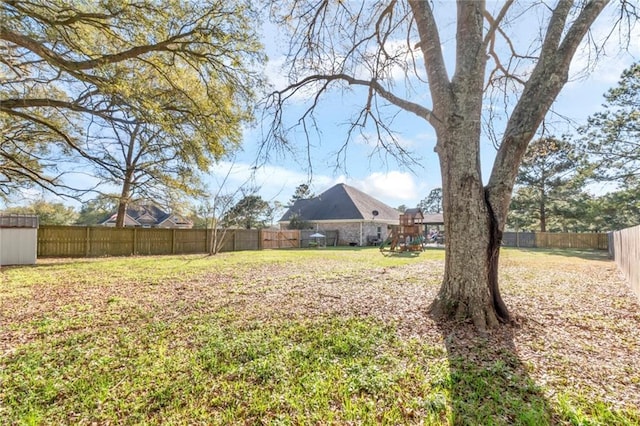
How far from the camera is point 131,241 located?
15359 mm

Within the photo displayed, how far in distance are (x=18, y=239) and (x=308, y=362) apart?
1335cm

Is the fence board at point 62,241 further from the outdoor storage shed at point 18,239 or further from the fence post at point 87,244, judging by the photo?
the outdoor storage shed at point 18,239

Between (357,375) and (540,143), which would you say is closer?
(357,375)

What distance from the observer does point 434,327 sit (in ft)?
13.5

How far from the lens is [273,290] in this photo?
21.6ft

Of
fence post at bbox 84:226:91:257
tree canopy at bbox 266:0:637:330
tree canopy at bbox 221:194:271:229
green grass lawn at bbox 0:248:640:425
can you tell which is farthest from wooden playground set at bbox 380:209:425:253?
fence post at bbox 84:226:91:257

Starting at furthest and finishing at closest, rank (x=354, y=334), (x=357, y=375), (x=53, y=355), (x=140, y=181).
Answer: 1. (x=140, y=181)
2. (x=354, y=334)
3. (x=53, y=355)
4. (x=357, y=375)

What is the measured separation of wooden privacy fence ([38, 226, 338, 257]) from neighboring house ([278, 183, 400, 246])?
677cm

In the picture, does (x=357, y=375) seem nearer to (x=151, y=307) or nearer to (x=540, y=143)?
(x=151, y=307)

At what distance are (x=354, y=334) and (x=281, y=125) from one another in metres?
4.08

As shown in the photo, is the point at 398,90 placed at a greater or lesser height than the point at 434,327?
greater

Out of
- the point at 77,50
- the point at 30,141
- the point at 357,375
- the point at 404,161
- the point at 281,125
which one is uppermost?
the point at 77,50

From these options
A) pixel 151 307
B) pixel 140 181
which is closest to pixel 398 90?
pixel 151 307

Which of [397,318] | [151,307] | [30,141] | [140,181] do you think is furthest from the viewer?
[140,181]
